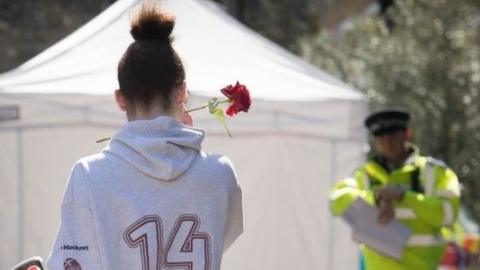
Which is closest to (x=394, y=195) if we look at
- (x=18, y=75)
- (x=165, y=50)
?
(x=18, y=75)

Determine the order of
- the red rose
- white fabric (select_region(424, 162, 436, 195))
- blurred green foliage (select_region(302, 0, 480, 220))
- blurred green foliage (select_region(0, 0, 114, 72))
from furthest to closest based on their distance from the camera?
blurred green foliage (select_region(0, 0, 114, 72))
blurred green foliage (select_region(302, 0, 480, 220))
white fabric (select_region(424, 162, 436, 195))
the red rose

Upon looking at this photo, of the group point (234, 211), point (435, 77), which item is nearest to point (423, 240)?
point (234, 211)

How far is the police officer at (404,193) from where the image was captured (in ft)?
16.5

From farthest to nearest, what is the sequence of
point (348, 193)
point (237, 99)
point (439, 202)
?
point (348, 193)
point (439, 202)
point (237, 99)

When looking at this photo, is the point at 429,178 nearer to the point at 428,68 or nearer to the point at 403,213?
the point at 403,213

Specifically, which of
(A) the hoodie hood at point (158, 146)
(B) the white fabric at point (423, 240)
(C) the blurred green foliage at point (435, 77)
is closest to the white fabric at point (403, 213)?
(B) the white fabric at point (423, 240)

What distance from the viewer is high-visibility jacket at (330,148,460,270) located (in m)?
5.02

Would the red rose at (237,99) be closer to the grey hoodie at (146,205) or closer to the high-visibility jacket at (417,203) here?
the grey hoodie at (146,205)

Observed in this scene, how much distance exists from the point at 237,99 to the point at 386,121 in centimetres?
243

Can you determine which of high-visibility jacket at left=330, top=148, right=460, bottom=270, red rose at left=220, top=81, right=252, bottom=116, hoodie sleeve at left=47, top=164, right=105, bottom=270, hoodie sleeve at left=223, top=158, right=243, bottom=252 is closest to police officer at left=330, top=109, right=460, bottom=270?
high-visibility jacket at left=330, top=148, right=460, bottom=270

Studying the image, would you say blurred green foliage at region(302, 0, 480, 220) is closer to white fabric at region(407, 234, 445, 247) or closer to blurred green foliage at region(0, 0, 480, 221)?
blurred green foliage at region(0, 0, 480, 221)

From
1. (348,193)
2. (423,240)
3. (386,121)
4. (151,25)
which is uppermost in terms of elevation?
(151,25)

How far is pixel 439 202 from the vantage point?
5.00 meters

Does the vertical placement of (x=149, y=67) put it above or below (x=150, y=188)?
above
